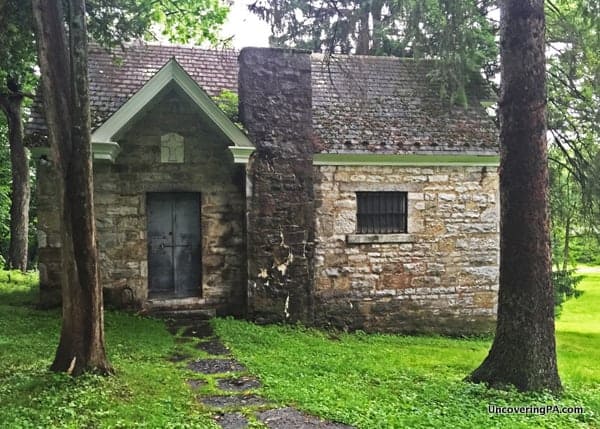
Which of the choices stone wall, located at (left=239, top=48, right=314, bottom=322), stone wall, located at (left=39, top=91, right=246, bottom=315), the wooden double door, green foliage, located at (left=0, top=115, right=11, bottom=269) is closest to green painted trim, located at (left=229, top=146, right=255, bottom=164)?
stone wall, located at (left=239, top=48, right=314, bottom=322)

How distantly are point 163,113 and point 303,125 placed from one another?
272 centimetres

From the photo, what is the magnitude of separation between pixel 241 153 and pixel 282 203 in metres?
1.30

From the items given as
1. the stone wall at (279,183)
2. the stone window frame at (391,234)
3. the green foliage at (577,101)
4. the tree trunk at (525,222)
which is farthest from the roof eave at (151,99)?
the green foliage at (577,101)

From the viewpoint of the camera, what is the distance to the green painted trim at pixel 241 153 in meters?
9.68

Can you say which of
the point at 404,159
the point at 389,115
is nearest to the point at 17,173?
the point at 389,115

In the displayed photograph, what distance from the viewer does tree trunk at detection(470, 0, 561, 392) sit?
6121 mm

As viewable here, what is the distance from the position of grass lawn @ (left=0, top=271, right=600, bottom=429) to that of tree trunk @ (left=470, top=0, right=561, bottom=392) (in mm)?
425

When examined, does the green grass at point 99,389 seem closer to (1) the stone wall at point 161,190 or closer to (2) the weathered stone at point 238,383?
(2) the weathered stone at point 238,383

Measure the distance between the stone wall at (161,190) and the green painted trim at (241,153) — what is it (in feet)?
2.08

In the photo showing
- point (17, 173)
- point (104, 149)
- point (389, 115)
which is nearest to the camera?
point (104, 149)

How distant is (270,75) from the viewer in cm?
1050

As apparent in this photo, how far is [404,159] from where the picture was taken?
11.1 meters

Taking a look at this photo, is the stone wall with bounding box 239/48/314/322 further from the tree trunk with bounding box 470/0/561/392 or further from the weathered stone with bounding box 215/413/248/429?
the weathered stone with bounding box 215/413/248/429

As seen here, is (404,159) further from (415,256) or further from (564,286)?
(564,286)
